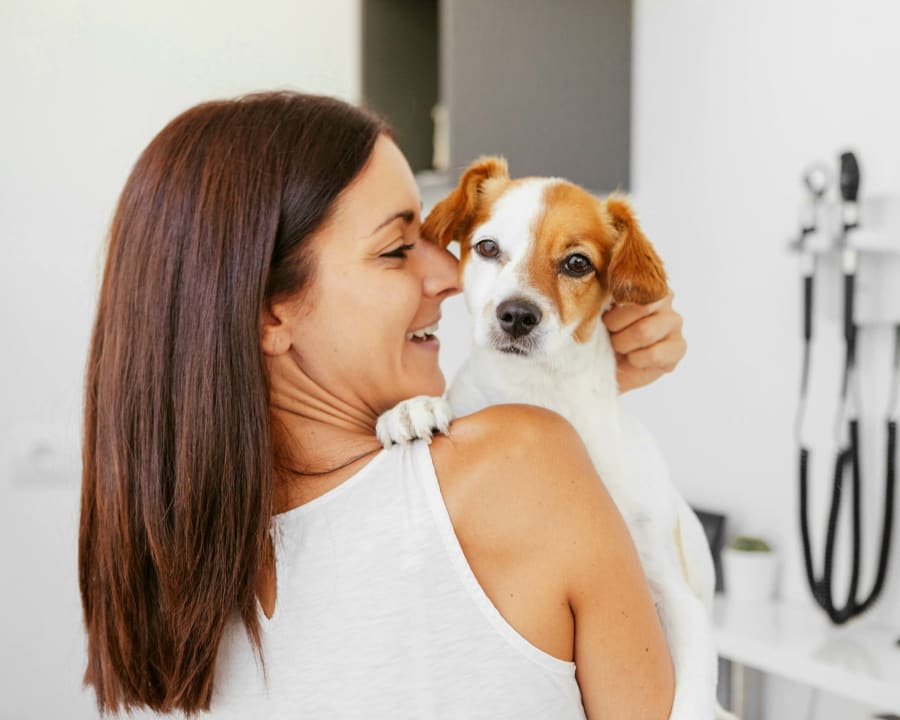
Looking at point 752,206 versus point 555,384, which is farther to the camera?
point 752,206

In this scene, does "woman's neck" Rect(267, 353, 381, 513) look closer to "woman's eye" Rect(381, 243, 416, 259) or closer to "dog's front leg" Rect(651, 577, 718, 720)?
"woman's eye" Rect(381, 243, 416, 259)

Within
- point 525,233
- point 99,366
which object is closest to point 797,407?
point 525,233

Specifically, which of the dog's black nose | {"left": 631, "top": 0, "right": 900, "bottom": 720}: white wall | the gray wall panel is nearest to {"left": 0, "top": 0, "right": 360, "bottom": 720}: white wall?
the gray wall panel

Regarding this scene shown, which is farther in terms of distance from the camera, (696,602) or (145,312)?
(696,602)

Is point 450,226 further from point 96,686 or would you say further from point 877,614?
point 877,614

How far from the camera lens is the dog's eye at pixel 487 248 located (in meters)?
1.27

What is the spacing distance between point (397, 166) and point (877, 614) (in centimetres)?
155

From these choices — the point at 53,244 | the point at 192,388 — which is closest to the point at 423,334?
the point at 192,388

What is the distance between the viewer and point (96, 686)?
96cm

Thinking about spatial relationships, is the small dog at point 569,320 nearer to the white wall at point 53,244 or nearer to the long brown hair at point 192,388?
the long brown hair at point 192,388

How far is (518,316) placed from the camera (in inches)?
45.8

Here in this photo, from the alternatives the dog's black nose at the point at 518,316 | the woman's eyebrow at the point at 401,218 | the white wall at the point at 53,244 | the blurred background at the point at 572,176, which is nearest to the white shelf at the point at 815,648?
the blurred background at the point at 572,176

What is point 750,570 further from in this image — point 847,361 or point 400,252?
point 400,252

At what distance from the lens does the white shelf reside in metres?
1.69
